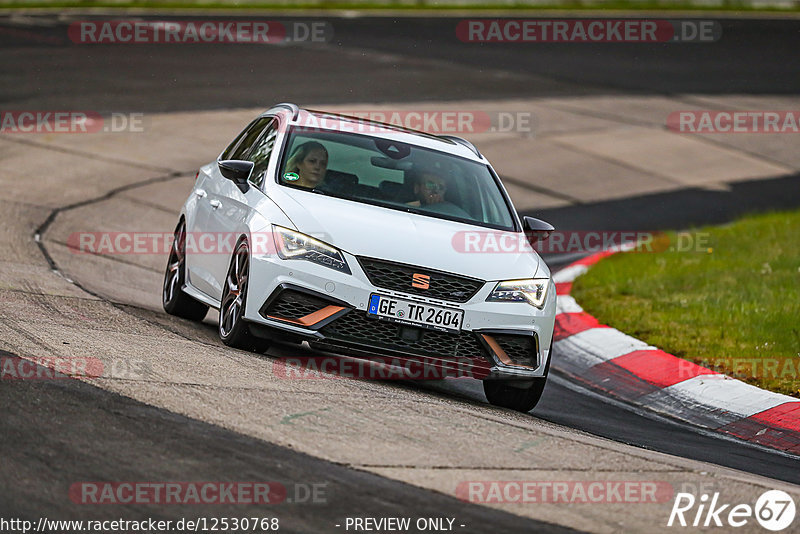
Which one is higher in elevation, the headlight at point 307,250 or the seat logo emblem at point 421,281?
the headlight at point 307,250

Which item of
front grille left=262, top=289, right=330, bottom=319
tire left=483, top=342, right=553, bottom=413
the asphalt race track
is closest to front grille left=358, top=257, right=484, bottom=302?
front grille left=262, top=289, right=330, bottom=319

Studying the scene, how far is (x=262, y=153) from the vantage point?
920 cm

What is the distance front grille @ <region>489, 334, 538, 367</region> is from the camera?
→ 7.97 m

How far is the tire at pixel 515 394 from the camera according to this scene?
8.28 meters

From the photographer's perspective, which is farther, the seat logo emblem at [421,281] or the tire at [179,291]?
the tire at [179,291]

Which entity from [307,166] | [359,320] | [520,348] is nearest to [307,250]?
[359,320]

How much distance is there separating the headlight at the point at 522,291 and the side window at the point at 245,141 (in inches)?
106

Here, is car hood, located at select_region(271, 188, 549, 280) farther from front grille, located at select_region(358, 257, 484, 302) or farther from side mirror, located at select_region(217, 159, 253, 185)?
side mirror, located at select_region(217, 159, 253, 185)

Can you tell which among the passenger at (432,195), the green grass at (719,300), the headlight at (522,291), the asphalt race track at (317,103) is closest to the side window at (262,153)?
the passenger at (432,195)

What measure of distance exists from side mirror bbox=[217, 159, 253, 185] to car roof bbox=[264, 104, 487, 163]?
63cm

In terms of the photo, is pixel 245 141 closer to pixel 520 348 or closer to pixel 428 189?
pixel 428 189

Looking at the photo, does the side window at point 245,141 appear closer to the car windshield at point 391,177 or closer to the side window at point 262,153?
the side window at point 262,153

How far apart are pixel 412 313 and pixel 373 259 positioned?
40 centimetres

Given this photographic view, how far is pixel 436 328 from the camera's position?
775cm
